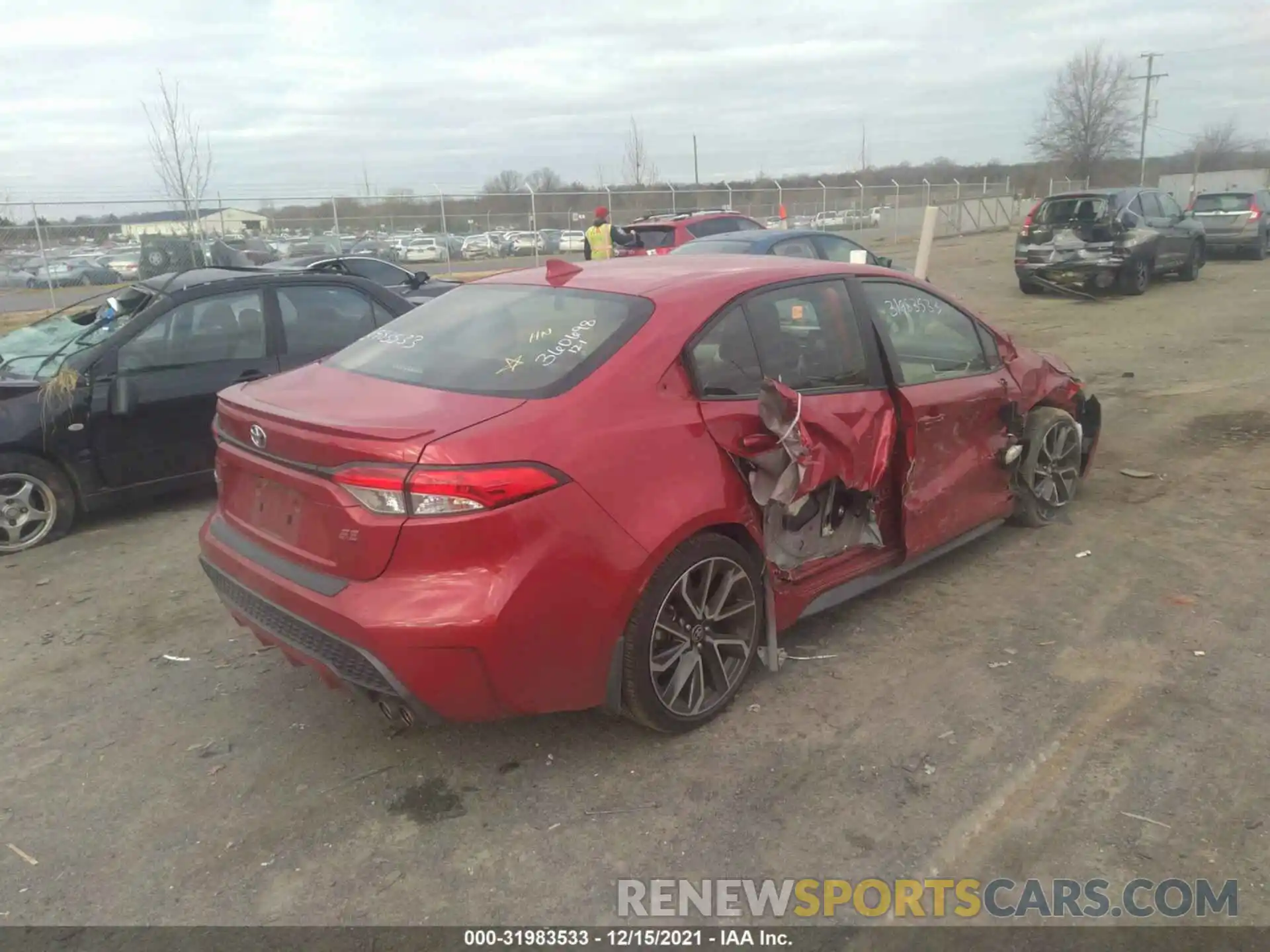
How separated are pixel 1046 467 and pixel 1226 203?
20605mm

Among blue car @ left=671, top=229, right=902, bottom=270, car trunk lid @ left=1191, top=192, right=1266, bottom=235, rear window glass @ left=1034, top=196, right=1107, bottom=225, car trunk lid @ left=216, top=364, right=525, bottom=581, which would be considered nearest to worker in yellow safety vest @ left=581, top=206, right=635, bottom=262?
blue car @ left=671, top=229, right=902, bottom=270

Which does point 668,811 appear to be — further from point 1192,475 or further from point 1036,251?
point 1036,251

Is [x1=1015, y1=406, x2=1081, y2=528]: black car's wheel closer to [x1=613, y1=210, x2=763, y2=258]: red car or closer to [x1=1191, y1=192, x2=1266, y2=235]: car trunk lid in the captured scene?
[x1=613, y1=210, x2=763, y2=258]: red car

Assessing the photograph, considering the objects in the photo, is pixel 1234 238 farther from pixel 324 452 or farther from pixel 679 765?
pixel 324 452

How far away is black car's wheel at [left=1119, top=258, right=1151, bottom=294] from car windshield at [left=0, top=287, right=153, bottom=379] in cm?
1495

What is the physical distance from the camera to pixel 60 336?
20.1ft

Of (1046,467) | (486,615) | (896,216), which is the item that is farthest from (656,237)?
(896,216)

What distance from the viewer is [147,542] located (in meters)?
5.66

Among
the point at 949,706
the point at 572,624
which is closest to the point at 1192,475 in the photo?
the point at 949,706

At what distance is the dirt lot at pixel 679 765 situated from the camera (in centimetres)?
269

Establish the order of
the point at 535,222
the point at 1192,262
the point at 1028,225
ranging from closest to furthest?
the point at 1028,225 < the point at 1192,262 < the point at 535,222

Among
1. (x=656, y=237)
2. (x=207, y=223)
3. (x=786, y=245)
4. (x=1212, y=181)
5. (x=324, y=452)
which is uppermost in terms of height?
(x=1212, y=181)

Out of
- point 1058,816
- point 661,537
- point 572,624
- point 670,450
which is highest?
point 670,450

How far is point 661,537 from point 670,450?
0.31m
